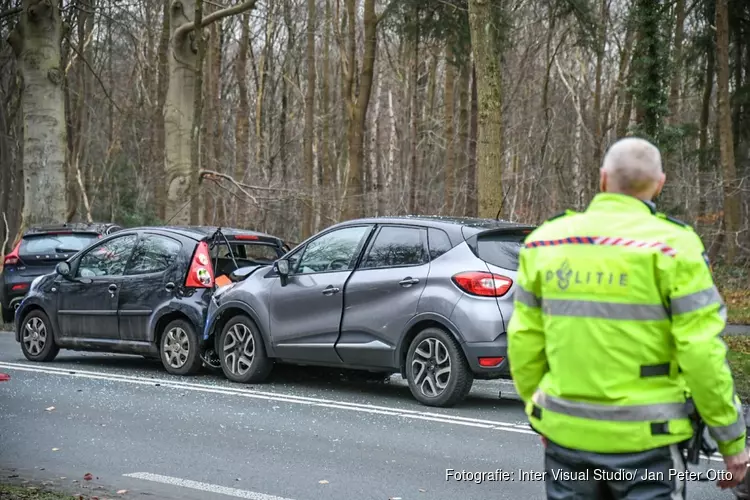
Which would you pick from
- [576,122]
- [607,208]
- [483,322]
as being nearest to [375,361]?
[483,322]

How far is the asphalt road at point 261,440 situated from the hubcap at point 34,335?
193 centimetres

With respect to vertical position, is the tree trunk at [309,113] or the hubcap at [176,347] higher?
the tree trunk at [309,113]

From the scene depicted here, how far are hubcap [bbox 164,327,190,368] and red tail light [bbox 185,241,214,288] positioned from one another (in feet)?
1.83

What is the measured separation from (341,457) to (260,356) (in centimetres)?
372

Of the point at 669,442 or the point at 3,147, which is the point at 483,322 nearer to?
the point at 669,442

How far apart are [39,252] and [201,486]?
43.5 feet

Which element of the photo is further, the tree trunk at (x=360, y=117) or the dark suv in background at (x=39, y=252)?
the tree trunk at (x=360, y=117)

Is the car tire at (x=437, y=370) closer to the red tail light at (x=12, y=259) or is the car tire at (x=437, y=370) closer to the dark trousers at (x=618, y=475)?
the dark trousers at (x=618, y=475)

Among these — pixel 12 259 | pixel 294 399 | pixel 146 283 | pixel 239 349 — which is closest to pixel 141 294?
pixel 146 283

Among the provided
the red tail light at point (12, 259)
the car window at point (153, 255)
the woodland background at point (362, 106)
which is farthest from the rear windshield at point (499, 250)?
the red tail light at point (12, 259)

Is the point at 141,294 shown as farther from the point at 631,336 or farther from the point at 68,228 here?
the point at 631,336

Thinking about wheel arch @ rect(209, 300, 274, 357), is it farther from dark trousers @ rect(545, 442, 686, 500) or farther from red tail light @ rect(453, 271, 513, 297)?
dark trousers @ rect(545, 442, 686, 500)

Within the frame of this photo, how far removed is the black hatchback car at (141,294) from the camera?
12.3m

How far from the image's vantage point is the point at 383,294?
10.2m
